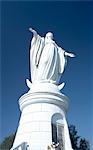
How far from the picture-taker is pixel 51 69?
17609 mm

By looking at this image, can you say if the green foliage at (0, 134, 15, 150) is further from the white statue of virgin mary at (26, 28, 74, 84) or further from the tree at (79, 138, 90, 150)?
the white statue of virgin mary at (26, 28, 74, 84)

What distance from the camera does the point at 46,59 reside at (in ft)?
58.0

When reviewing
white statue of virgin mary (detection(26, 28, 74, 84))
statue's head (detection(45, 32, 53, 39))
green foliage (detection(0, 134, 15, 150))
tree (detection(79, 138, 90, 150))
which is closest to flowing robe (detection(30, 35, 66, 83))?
white statue of virgin mary (detection(26, 28, 74, 84))

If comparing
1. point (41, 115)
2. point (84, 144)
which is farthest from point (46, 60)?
point (84, 144)

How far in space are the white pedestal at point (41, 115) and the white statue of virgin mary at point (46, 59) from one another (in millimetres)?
759

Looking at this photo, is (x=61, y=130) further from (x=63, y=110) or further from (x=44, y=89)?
(x=44, y=89)

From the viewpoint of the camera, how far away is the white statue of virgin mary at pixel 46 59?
17.5 metres

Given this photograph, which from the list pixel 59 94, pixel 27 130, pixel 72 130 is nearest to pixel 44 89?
pixel 59 94

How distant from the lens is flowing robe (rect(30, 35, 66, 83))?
17.5 metres

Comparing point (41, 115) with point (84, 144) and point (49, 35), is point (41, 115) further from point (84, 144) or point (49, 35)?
point (84, 144)

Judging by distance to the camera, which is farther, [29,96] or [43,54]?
[43,54]

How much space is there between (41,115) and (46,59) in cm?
297

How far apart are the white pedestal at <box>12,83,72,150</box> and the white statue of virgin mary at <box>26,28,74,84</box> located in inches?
29.9

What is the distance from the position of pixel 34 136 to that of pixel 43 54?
4244mm
